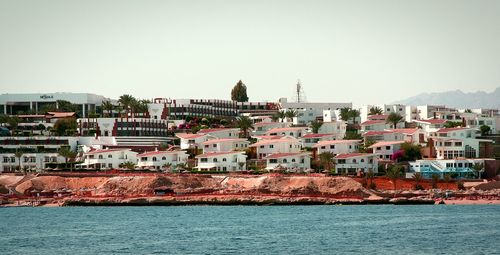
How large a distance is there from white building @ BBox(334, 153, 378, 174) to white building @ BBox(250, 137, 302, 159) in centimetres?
1411

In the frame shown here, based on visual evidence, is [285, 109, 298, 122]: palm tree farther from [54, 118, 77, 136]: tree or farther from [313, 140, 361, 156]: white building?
[54, 118, 77, 136]: tree

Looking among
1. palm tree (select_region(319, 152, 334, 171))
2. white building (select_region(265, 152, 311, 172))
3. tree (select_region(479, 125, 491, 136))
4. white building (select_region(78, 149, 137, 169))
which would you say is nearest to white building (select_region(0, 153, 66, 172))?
white building (select_region(78, 149, 137, 169))

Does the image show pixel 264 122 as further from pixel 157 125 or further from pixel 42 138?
pixel 42 138

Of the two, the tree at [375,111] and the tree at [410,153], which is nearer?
the tree at [410,153]

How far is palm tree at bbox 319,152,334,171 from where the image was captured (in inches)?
5433

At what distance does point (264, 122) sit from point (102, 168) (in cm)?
4281

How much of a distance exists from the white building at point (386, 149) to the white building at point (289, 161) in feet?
36.5

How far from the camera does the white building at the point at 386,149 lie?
143750mm

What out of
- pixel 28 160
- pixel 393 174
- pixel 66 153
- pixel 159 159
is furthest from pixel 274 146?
pixel 28 160

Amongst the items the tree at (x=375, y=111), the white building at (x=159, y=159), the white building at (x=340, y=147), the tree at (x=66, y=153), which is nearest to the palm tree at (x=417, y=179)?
the white building at (x=340, y=147)

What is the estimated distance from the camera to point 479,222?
93250mm

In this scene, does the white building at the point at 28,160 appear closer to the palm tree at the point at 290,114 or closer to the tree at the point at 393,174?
the palm tree at the point at 290,114

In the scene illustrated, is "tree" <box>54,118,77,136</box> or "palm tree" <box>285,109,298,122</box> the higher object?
"palm tree" <box>285,109,298,122</box>

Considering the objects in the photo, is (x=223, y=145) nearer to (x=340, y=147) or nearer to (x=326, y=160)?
(x=340, y=147)
